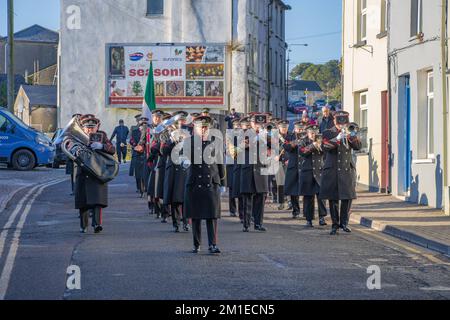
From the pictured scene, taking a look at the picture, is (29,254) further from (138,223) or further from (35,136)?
(35,136)

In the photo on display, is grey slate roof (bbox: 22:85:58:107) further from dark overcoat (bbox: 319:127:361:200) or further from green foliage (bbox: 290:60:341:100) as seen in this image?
green foliage (bbox: 290:60:341:100)

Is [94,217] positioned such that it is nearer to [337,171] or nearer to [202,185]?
[202,185]

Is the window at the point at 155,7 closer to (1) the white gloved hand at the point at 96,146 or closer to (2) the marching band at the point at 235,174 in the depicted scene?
(2) the marching band at the point at 235,174

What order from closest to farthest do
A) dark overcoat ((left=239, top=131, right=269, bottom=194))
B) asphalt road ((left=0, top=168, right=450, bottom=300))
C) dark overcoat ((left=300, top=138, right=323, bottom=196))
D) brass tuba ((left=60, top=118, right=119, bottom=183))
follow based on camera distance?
asphalt road ((left=0, top=168, right=450, bottom=300))
brass tuba ((left=60, top=118, right=119, bottom=183))
dark overcoat ((left=239, top=131, right=269, bottom=194))
dark overcoat ((left=300, top=138, right=323, bottom=196))

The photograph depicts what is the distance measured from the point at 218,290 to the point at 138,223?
8.53m

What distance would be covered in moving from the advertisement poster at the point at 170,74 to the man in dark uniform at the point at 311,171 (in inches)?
1314

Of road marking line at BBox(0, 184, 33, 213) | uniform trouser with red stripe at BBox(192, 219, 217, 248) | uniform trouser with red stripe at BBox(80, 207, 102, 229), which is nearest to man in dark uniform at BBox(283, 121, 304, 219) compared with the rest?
uniform trouser with red stripe at BBox(80, 207, 102, 229)

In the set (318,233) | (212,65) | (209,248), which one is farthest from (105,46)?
(209,248)

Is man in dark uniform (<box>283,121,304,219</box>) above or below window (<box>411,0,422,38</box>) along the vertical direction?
below

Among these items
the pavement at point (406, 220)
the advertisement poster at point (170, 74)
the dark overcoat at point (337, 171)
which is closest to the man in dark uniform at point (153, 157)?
the dark overcoat at point (337, 171)

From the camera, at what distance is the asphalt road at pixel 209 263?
35.8 ft

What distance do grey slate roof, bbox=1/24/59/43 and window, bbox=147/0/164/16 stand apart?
5055 cm

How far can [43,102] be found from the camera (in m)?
79.2

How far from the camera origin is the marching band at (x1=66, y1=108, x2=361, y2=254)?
1456 cm
